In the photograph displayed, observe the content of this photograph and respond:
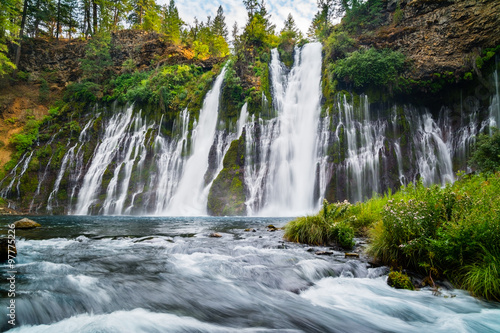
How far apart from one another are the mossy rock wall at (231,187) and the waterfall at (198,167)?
1029 mm

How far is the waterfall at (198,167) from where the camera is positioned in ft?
77.9

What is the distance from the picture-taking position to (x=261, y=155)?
24.5 m

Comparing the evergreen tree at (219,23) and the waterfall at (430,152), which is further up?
the evergreen tree at (219,23)

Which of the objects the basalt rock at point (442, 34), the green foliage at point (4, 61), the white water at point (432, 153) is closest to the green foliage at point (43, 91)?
the green foliage at point (4, 61)

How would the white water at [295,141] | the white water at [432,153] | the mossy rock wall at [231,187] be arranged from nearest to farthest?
the white water at [432,153], the white water at [295,141], the mossy rock wall at [231,187]

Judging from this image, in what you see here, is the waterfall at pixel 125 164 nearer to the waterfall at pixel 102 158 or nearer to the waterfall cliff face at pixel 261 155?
the waterfall cliff face at pixel 261 155

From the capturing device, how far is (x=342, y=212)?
310 inches

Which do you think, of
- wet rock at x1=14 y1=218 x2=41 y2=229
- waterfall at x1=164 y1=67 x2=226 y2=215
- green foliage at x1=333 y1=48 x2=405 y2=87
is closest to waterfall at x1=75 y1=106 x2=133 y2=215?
waterfall at x1=164 y1=67 x2=226 y2=215

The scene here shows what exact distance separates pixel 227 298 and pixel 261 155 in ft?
68.3

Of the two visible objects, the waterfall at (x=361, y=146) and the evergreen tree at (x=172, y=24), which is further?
the evergreen tree at (x=172, y=24)

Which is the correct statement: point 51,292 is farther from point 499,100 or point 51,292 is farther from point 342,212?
point 499,100

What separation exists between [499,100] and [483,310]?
24.7 meters

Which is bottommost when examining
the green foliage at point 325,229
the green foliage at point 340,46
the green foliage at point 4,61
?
the green foliage at point 325,229

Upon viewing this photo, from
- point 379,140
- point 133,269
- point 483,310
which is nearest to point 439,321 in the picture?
point 483,310
